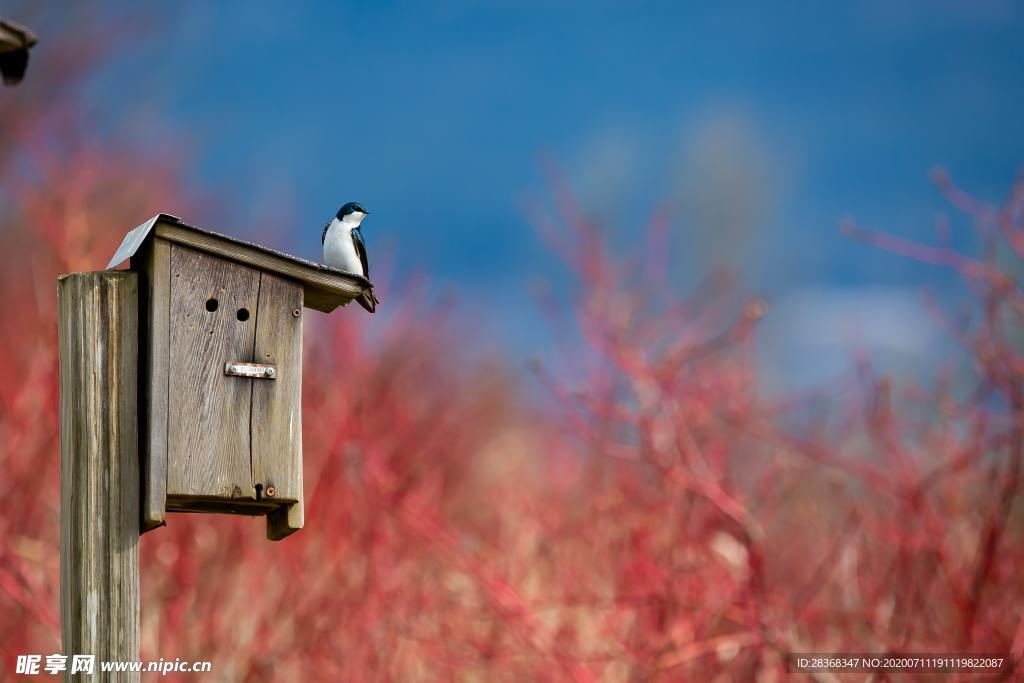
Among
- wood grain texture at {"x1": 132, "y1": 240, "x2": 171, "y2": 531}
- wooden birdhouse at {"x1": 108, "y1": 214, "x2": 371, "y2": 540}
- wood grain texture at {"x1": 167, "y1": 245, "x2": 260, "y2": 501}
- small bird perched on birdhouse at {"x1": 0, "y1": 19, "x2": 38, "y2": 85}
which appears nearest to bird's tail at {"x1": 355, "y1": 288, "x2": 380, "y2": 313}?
wooden birdhouse at {"x1": 108, "y1": 214, "x2": 371, "y2": 540}

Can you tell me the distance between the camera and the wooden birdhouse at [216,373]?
3.48m

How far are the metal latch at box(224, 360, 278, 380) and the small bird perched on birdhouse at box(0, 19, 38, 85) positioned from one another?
1341mm

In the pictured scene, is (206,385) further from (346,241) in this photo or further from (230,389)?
(346,241)

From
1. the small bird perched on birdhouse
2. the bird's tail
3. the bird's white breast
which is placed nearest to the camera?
the bird's tail

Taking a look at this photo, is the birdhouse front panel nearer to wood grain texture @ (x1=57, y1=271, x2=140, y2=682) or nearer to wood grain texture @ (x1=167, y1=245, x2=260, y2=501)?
wood grain texture @ (x1=167, y1=245, x2=260, y2=501)

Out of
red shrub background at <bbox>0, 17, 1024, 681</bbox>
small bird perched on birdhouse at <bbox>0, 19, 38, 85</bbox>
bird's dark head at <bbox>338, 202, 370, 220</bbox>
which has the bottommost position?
red shrub background at <bbox>0, 17, 1024, 681</bbox>

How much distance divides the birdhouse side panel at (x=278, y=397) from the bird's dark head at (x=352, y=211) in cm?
99

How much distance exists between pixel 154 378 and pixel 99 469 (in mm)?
282

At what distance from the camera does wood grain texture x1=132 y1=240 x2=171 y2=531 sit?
3.42 meters

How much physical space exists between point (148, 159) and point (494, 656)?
6844 mm

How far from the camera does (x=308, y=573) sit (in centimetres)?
716

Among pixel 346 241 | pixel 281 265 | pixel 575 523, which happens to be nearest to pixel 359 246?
pixel 346 241

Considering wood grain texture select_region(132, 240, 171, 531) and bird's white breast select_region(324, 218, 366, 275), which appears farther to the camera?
bird's white breast select_region(324, 218, 366, 275)

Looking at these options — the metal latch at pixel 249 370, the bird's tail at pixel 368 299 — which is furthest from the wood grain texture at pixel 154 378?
the bird's tail at pixel 368 299
